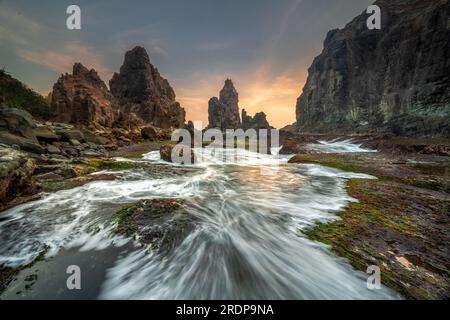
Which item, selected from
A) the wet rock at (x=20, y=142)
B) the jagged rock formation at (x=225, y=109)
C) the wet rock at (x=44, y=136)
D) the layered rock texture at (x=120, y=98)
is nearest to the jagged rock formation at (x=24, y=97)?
the layered rock texture at (x=120, y=98)

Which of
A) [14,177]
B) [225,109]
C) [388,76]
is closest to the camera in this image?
[14,177]

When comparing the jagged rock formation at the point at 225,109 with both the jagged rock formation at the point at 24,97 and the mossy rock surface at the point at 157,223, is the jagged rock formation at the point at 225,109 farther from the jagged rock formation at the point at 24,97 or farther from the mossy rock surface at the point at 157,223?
the mossy rock surface at the point at 157,223

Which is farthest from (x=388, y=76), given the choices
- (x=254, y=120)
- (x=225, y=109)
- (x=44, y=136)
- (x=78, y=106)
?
(x=254, y=120)

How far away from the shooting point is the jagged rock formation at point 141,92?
67188mm

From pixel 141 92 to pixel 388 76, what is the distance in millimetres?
67587

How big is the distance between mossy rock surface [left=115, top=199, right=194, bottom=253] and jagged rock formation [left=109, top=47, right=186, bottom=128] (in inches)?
2543

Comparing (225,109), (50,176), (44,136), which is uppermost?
(225,109)

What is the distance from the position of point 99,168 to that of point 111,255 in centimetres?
823

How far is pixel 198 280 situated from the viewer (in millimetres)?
3211

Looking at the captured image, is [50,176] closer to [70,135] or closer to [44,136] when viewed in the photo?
[44,136]

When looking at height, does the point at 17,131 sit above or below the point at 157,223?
above

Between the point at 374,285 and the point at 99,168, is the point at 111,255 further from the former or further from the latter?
the point at 99,168

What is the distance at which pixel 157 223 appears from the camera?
4.51m

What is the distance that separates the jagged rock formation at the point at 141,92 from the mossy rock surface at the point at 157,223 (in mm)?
64601
